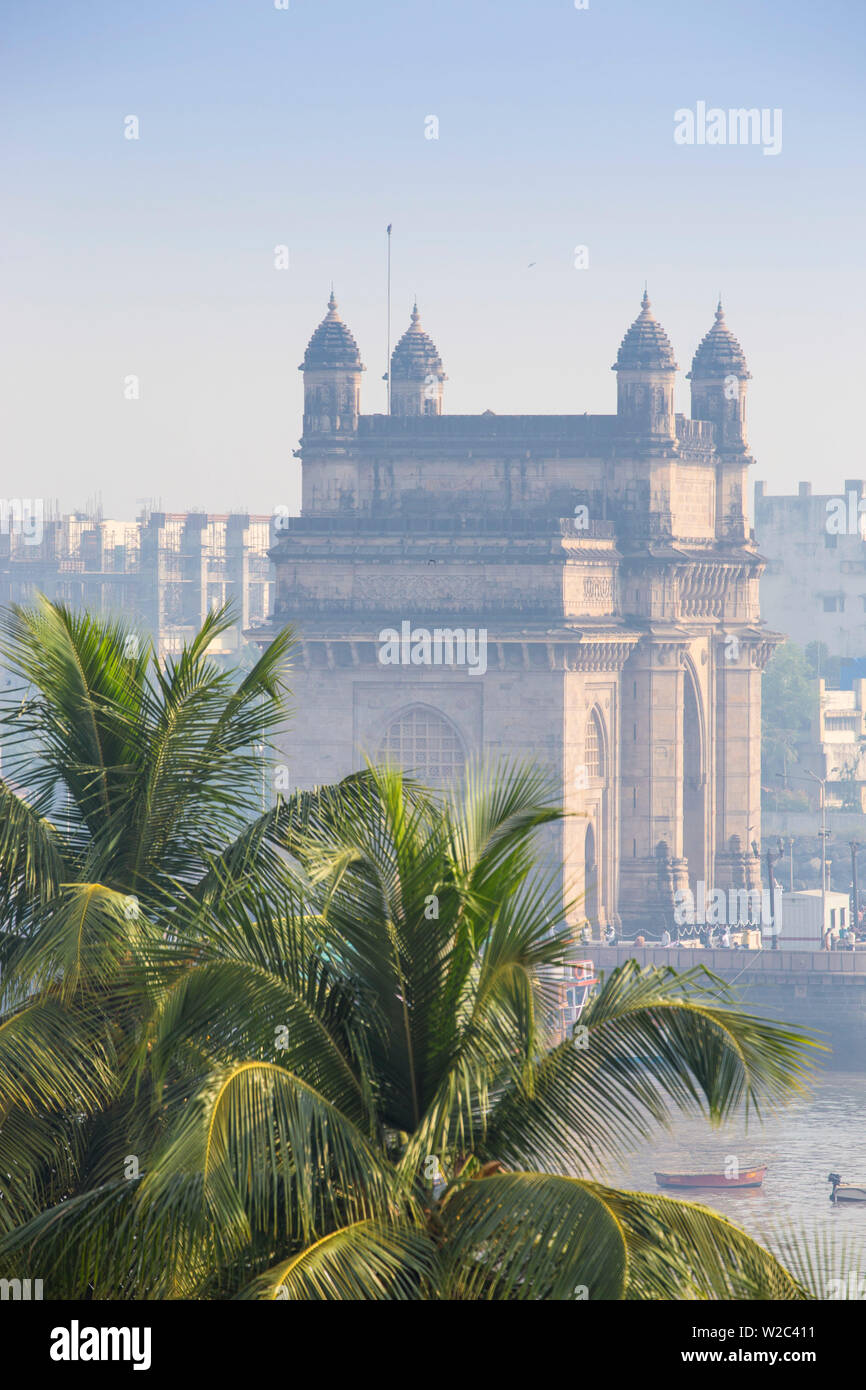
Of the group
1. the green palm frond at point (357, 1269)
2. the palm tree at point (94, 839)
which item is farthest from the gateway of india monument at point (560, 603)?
the green palm frond at point (357, 1269)

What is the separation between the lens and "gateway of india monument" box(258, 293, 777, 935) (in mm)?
76188

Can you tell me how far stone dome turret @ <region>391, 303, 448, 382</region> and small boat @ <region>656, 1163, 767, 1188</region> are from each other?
115 feet

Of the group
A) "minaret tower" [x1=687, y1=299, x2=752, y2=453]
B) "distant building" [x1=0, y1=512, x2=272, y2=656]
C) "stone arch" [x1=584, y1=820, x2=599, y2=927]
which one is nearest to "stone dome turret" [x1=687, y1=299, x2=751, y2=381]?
"minaret tower" [x1=687, y1=299, x2=752, y2=453]

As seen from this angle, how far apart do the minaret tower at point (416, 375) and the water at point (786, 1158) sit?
26.9 m

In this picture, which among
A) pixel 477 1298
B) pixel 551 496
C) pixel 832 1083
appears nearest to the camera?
pixel 477 1298

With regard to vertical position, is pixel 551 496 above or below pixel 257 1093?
above

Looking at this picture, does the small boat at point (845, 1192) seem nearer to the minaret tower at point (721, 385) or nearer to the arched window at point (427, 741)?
the arched window at point (427, 741)

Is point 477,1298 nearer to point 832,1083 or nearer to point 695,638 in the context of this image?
point 832,1083

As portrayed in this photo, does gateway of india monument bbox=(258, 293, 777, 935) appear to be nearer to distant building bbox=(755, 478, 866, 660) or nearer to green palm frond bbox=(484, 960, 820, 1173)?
green palm frond bbox=(484, 960, 820, 1173)

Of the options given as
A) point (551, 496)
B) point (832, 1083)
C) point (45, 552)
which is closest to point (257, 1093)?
point (832, 1083)

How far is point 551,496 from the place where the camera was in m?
80.6

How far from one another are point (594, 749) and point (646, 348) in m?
13.2
